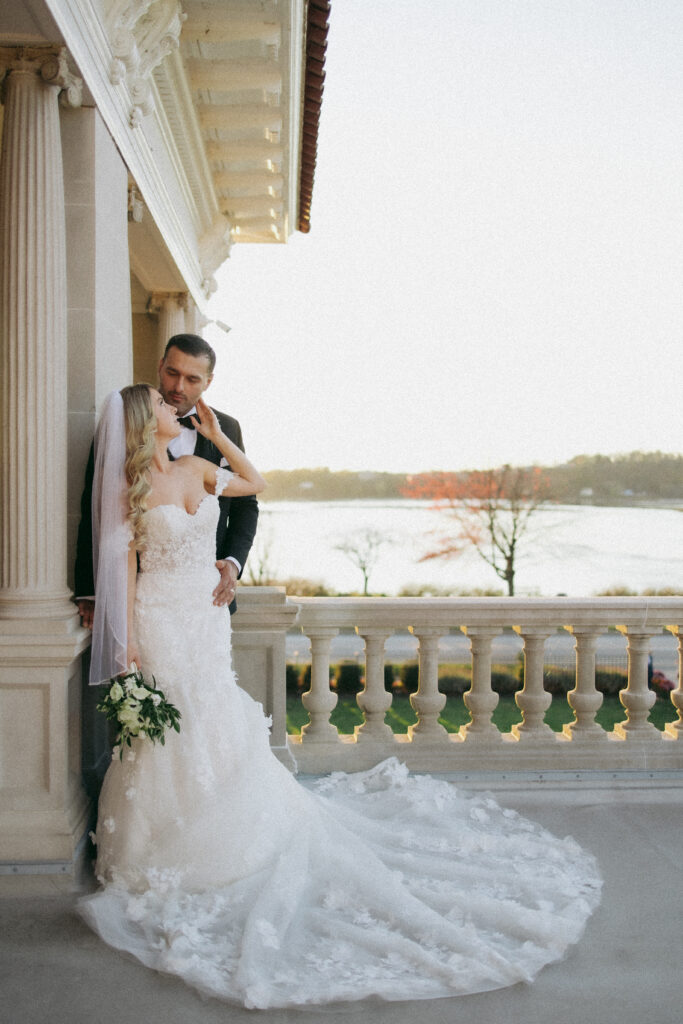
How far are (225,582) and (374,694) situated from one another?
138cm

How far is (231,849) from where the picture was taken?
126 inches

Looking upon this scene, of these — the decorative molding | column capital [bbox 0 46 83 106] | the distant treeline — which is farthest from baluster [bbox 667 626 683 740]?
the distant treeline

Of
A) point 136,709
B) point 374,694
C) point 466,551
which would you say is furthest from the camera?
point 466,551

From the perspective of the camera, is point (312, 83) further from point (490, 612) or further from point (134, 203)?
point (490, 612)

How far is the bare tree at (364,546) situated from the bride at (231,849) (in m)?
14.8

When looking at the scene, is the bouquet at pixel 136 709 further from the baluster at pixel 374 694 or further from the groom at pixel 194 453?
the baluster at pixel 374 694

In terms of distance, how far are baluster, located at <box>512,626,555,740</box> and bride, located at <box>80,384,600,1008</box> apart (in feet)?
2.98

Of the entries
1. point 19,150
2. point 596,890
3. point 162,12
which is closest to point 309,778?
point 596,890

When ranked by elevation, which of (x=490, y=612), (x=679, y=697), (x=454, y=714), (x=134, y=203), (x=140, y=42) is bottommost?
(x=454, y=714)

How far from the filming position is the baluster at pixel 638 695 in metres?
4.74

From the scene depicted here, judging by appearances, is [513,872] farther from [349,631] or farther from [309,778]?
[349,631]

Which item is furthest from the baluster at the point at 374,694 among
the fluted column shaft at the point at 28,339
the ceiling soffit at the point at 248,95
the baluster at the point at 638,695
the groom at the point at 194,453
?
the ceiling soffit at the point at 248,95

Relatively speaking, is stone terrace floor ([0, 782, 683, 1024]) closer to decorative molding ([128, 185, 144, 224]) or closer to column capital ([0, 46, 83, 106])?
column capital ([0, 46, 83, 106])

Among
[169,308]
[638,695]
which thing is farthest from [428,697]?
[169,308]
